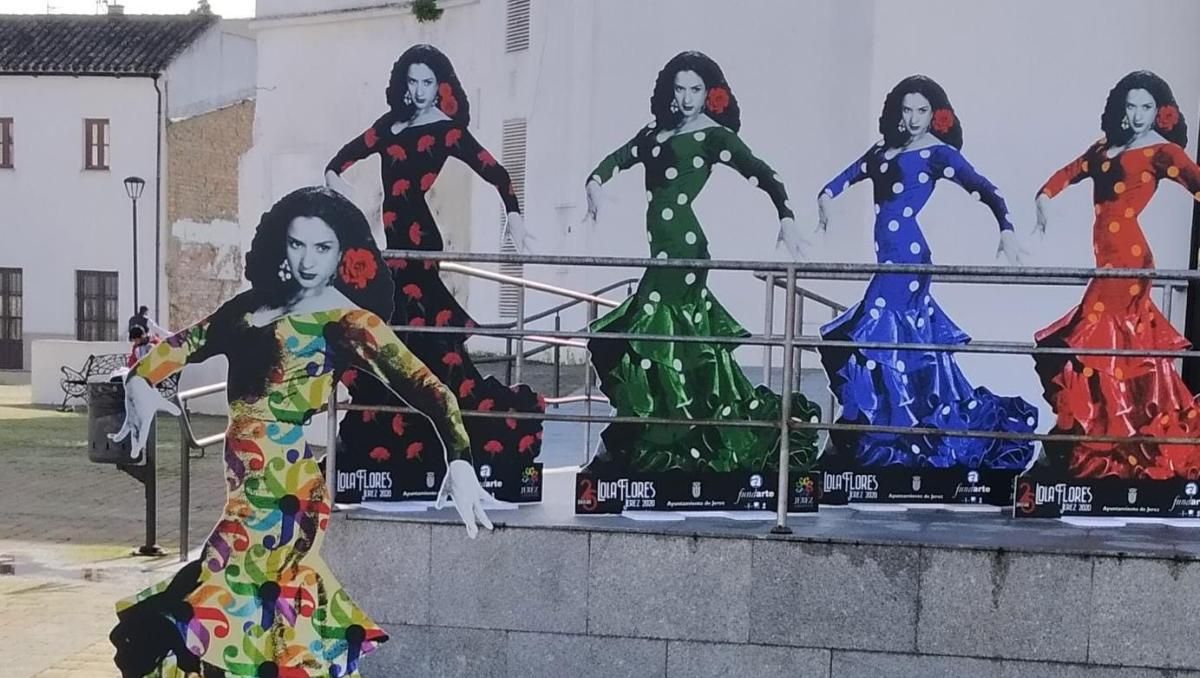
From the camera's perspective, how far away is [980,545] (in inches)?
186

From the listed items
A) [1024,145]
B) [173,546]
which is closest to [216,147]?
[173,546]

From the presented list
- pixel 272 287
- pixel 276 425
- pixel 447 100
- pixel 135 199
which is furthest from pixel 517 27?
pixel 135 199

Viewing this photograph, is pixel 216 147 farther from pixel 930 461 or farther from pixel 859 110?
pixel 930 461

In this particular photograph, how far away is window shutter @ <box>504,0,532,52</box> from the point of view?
1348 centimetres

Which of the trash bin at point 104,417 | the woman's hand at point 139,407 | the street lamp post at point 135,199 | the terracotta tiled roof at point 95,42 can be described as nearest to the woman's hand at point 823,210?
the woman's hand at point 139,407

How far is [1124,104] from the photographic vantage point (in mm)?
5363

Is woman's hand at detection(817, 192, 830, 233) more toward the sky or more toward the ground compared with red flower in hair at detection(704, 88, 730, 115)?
more toward the ground

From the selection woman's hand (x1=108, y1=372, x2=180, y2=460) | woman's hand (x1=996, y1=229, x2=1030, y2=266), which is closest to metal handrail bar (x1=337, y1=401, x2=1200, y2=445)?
woman's hand (x1=108, y1=372, x2=180, y2=460)

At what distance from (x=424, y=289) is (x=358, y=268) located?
511 millimetres

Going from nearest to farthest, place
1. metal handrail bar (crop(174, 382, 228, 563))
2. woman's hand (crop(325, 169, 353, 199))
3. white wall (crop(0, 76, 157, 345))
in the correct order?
1. woman's hand (crop(325, 169, 353, 199))
2. metal handrail bar (crop(174, 382, 228, 563))
3. white wall (crop(0, 76, 157, 345))

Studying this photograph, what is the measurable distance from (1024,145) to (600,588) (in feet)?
14.6

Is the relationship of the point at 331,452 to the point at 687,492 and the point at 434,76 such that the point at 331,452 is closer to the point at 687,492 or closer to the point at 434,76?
the point at 687,492

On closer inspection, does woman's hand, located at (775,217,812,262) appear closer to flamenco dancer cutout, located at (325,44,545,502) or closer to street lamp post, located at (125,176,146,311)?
flamenco dancer cutout, located at (325,44,545,502)

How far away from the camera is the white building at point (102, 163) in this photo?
90.5 ft
